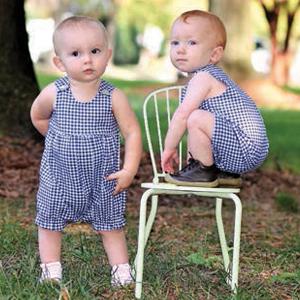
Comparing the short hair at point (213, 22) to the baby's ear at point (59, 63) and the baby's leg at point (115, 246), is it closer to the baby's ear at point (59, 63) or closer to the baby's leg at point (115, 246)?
the baby's ear at point (59, 63)

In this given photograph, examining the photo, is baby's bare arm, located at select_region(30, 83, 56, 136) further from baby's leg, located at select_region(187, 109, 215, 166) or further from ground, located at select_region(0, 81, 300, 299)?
ground, located at select_region(0, 81, 300, 299)

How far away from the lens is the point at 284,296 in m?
4.34

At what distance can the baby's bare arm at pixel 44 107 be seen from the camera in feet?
13.7

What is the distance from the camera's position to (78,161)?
4098mm

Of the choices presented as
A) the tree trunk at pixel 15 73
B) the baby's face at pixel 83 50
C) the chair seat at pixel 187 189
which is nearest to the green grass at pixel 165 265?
the chair seat at pixel 187 189

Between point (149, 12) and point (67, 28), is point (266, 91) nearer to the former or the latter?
point (67, 28)

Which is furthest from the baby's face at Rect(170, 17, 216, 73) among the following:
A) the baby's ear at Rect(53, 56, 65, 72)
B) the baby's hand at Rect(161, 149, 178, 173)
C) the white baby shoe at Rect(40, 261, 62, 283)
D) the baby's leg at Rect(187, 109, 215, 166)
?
the white baby shoe at Rect(40, 261, 62, 283)

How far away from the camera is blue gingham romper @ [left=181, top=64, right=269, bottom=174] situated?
4008mm

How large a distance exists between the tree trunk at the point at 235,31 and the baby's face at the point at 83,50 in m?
11.6

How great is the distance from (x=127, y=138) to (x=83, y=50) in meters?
0.45

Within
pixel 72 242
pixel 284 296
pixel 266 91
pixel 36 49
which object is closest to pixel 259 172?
pixel 72 242

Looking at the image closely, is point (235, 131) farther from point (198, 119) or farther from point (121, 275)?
point (121, 275)

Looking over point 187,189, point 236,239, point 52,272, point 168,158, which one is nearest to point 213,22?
point 168,158

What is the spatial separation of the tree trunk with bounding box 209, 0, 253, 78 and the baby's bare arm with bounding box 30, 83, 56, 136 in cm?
1151
